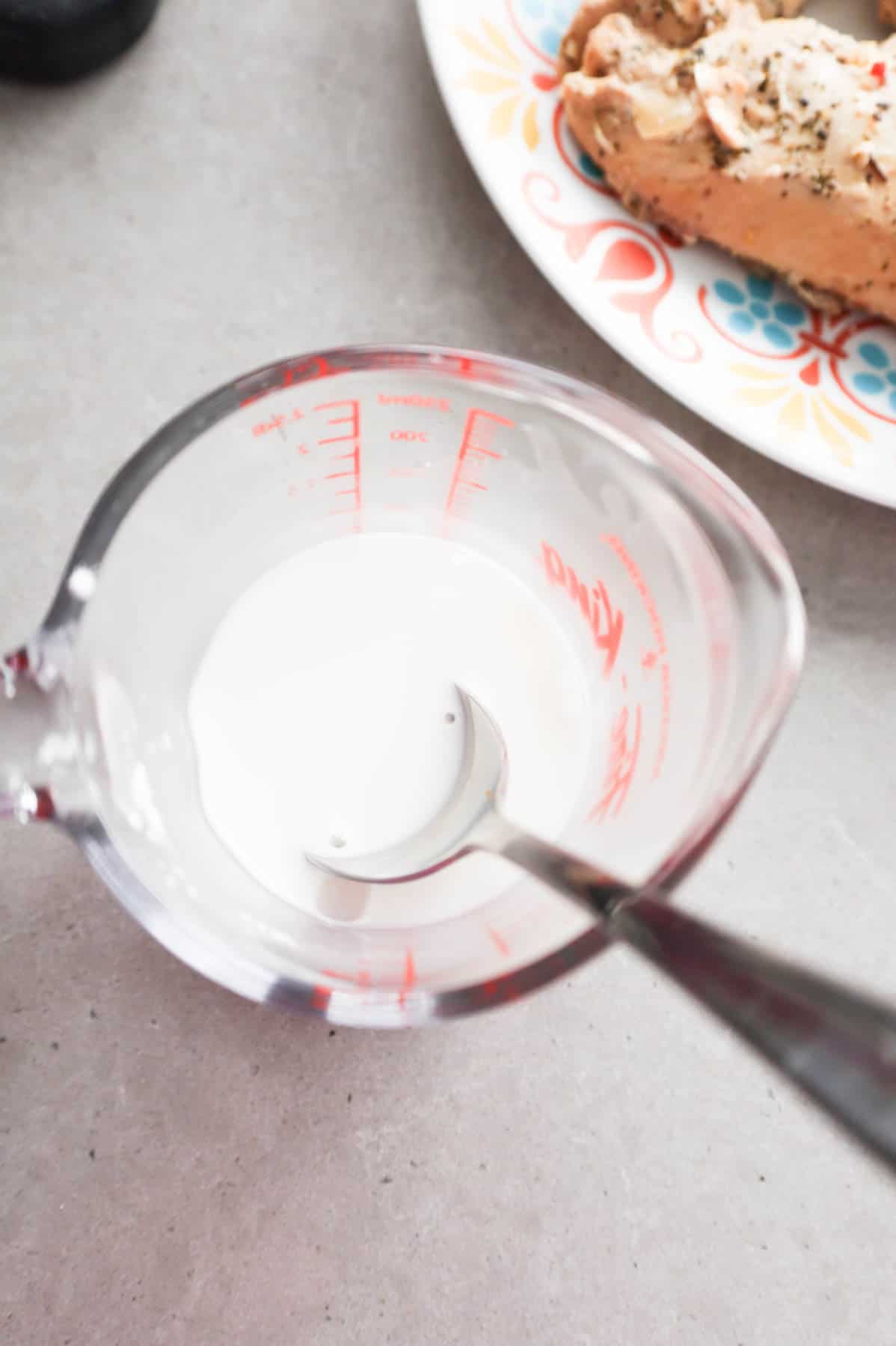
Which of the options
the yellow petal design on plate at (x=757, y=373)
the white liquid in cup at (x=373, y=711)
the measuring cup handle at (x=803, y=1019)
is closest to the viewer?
the measuring cup handle at (x=803, y=1019)

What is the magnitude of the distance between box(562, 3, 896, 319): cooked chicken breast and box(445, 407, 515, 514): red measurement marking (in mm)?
216

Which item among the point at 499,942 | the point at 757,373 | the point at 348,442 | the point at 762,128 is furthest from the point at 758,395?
the point at 499,942

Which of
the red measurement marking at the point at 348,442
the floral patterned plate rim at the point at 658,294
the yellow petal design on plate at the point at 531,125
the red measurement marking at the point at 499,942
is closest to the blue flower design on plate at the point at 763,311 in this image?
the floral patterned plate rim at the point at 658,294

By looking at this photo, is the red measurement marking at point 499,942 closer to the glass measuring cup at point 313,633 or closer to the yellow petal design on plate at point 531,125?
the glass measuring cup at point 313,633

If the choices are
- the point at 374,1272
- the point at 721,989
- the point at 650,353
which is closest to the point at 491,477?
the point at 650,353

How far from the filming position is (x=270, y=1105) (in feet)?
1.79

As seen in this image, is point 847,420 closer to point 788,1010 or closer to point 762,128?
point 762,128

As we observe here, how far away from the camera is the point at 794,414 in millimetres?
599

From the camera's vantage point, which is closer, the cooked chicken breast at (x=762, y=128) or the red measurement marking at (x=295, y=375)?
the red measurement marking at (x=295, y=375)

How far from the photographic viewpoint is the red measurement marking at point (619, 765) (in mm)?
458

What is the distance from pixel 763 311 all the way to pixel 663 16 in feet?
0.55

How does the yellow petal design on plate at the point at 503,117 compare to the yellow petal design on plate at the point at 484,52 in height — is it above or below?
below

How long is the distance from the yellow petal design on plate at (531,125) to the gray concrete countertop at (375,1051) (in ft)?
0.19

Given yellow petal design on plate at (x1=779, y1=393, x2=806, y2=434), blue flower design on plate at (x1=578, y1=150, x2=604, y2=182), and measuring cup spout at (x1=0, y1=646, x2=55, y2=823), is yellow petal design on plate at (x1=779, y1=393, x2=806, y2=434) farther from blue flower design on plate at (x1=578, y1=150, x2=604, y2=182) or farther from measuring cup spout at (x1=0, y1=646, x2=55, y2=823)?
measuring cup spout at (x1=0, y1=646, x2=55, y2=823)
